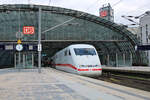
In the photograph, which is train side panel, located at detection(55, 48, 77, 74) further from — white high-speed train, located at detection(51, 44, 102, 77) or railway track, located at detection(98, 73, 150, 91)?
railway track, located at detection(98, 73, 150, 91)

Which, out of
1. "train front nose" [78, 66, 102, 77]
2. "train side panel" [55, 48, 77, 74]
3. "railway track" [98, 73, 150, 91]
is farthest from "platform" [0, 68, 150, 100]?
"train side panel" [55, 48, 77, 74]

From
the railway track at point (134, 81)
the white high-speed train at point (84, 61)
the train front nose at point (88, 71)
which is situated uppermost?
the white high-speed train at point (84, 61)

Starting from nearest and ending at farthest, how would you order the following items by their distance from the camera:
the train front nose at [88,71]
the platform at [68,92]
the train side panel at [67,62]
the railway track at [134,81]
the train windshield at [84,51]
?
the platform at [68,92], the railway track at [134,81], the train front nose at [88,71], the train windshield at [84,51], the train side panel at [67,62]

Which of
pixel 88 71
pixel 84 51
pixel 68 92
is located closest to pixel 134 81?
pixel 88 71

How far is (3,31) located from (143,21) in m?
40.1

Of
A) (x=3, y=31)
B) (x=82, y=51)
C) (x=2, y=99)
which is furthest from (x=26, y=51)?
(x=2, y=99)

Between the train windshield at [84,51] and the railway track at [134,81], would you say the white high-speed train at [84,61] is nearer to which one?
the train windshield at [84,51]

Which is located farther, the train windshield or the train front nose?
the train windshield

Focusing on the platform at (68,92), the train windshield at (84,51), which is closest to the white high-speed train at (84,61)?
the train windshield at (84,51)

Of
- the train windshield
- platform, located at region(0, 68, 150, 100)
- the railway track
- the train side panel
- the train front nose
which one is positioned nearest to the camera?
platform, located at region(0, 68, 150, 100)

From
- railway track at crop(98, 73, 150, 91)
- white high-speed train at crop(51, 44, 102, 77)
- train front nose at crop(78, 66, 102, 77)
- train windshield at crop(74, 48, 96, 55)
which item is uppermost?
train windshield at crop(74, 48, 96, 55)

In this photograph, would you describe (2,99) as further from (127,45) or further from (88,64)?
(127,45)

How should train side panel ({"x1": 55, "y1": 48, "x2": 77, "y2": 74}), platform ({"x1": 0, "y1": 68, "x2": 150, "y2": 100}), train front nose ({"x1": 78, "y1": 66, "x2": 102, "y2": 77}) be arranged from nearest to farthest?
platform ({"x1": 0, "y1": 68, "x2": 150, "y2": 100}), train front nose ({"x1": 78, "y1": 66, "x2": 102, "y2": 77}), train side panel ({"x1": 55, "y1": 48, "x2": 77, "y2": 74})

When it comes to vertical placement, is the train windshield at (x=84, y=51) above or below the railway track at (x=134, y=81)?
above
